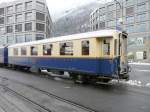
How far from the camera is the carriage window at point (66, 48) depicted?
1755 cm

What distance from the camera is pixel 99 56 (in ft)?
50.0

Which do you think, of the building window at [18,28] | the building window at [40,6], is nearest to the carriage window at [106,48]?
the building window at [40,6]

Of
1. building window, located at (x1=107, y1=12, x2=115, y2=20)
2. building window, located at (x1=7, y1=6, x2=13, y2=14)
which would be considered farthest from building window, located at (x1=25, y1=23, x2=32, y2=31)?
building window, located at (x1=107, y1=12, x2=115, y2=20)

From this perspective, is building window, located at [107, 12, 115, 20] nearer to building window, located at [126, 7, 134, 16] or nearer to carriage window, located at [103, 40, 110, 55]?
building window, located at [126, 7, 134, 16]

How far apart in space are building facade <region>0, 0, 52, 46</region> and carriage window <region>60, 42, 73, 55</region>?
2849 inches

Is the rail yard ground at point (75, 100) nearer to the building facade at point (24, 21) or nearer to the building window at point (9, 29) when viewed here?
the building facade at point (24, 21)

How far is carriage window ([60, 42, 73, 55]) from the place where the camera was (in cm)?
1755

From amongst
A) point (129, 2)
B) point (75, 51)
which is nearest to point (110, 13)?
point (129, 2)

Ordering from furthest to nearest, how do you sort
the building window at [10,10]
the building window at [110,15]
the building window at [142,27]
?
the building window at [10,10] → the building window at [110,15] → the building window at [142,27]

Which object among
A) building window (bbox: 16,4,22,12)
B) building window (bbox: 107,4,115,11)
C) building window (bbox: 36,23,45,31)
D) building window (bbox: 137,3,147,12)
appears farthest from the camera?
building window (bbox: 16,4,22,12)

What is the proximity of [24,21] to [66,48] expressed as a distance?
254 feet

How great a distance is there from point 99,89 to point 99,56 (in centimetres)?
192

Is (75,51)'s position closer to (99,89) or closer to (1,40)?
(99,89)

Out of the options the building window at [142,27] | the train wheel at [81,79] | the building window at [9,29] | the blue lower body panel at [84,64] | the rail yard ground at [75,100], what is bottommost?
the rail yard ground at [75,100]
